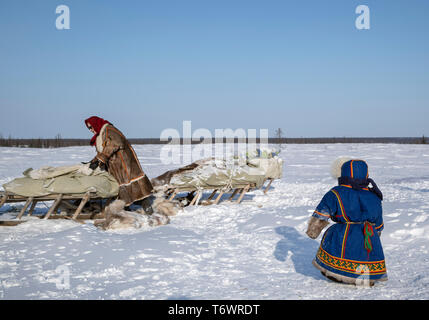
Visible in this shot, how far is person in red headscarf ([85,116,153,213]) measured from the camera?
743 cm

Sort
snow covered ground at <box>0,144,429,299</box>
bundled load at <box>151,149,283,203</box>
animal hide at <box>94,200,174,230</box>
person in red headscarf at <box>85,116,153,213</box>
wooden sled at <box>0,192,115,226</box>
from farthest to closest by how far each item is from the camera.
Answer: bundled load at <box>151,149,283,203</box> → person in red headscarf at <box>85,116,153,213</box> → wooden sled at <box>0,192,115,226</box> → animal hide at <box>94,200,174,230</box> → snow covered ground at <box>0,144,429,299</box>

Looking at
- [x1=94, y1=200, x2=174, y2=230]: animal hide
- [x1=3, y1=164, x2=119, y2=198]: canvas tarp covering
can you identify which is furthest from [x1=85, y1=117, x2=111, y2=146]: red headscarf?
[x1=94, y1=200, x2=174, y2=230]: animal hide

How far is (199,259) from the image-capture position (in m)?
4.97

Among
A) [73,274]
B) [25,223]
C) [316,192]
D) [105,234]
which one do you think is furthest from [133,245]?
[316,192]

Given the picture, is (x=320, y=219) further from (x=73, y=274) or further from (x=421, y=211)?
(x=421, y=211)

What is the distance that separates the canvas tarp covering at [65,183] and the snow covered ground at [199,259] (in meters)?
0.57

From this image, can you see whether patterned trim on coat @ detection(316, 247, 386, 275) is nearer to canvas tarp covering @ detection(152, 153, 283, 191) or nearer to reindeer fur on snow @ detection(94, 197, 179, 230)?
reindeer fur on snow @ detection(94, 197, 179, 230)

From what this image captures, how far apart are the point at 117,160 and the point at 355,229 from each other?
204 inches

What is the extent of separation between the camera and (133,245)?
5406mm

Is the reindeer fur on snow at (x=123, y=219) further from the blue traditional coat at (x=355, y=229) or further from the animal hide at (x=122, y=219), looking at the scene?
the blue traditional coat at (x=355, y=229)

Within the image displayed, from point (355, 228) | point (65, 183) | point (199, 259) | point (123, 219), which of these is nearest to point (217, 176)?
point (123, 219)

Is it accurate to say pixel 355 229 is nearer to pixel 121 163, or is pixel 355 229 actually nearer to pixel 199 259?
pixel 199 259
